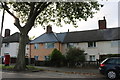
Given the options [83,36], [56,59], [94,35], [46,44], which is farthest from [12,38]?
[94,35]

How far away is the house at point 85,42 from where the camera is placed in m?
32.6

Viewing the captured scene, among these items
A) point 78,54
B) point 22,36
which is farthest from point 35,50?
point 22,36

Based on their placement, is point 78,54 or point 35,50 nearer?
point 78,54

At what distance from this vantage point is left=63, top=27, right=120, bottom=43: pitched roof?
33.0m

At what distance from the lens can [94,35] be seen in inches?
1394

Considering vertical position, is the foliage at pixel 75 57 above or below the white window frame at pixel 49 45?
below

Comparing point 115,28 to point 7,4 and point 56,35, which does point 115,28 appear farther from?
point 7,4

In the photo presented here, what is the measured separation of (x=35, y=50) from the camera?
3950cm

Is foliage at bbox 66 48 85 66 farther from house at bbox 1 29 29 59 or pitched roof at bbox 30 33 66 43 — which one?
house at bbox 1 29 29 59

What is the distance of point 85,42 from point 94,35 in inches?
101

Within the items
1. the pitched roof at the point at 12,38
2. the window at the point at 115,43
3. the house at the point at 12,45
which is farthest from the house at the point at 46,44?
the window at the point at 115,43

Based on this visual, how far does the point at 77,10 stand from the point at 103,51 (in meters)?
16.7

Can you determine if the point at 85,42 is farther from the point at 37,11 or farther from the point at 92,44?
the point at 37,11

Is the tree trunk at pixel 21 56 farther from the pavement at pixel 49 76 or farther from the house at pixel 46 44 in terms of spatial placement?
the house at pixel 46 44
